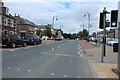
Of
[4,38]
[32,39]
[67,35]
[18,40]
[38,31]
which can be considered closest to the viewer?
[4,38]

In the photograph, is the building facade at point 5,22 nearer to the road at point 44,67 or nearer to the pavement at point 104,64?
the pavement at point 104,64

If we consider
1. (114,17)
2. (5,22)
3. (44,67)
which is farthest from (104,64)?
(5,22)

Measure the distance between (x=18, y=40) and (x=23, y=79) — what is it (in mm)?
18520

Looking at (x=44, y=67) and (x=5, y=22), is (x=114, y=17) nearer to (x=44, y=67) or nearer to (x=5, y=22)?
(x=44, y=67)

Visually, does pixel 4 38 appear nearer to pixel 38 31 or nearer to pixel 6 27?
pixel 6 27

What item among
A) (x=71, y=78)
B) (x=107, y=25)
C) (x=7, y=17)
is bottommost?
(x=71, y=78)

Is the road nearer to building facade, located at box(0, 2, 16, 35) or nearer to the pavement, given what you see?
the pavement

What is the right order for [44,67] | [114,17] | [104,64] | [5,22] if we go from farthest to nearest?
A: [5,22]
[104,64]
[114,17]
[44,67]

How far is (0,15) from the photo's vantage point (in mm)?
38125

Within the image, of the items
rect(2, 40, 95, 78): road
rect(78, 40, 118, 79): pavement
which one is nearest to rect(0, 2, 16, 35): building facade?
rect(78, 40, 118, 79): pavement

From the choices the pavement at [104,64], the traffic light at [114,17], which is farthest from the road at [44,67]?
the traffic light at [114,17]

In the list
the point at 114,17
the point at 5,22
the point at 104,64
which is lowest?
the point at 104,64

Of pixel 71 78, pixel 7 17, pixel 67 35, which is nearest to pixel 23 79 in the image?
pixel 71 78

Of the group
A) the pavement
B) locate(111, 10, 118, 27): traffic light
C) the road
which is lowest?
the pavement
